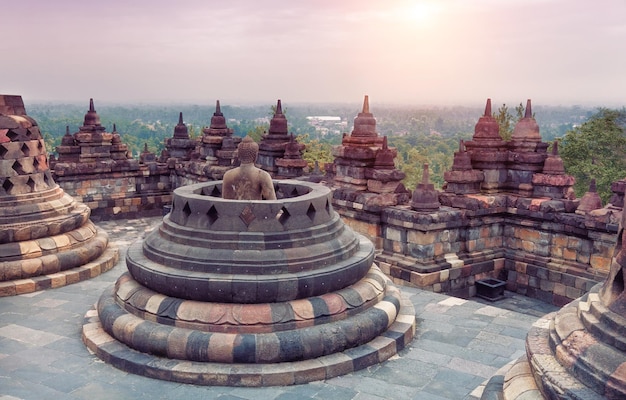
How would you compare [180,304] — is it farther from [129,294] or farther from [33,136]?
[33,136]

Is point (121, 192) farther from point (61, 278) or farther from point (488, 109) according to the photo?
point (488, 109)

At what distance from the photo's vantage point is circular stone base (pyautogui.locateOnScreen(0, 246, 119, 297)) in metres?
8.62

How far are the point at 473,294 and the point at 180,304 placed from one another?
6.60 m

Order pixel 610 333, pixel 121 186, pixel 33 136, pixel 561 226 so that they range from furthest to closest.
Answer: pixel 121 186, pixel 561 226, pixel 33 136, pixel 610 333

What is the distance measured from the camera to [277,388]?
575 cm

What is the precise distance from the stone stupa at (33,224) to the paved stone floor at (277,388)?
0.43 meters

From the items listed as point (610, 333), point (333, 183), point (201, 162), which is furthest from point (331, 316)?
point (201, 162)

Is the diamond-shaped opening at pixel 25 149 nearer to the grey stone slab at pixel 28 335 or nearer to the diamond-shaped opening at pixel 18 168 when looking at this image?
the diamond-shaped opening at pixel 18 168

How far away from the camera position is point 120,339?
21.1 ft

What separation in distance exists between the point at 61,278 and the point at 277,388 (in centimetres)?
500

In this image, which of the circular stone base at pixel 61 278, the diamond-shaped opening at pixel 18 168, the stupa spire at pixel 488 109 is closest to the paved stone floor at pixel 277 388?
the circular stone base at pixel 61 278

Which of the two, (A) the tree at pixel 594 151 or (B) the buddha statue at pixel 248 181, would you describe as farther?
(A) the tree at pixel 594 151

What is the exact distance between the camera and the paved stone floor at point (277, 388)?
5641mm

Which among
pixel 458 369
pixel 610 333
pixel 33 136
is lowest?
pixel 458 369
